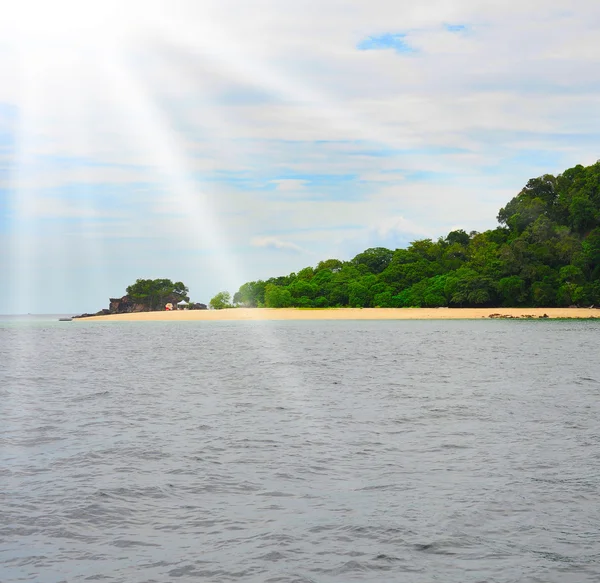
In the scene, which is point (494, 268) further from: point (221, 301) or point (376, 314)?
point (221, 301)

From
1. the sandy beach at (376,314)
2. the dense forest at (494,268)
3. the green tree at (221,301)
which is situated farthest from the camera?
the green tree at (221,301)

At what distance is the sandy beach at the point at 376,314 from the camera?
130 m

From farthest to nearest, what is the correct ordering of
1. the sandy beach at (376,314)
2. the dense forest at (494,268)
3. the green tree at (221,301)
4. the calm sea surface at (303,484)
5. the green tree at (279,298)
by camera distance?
the green tree at (221,301) < the green tree at (279,298) < the dense forest at (494,268) < the sandy beach at (376,314) < the calm sea surface at (303,484)

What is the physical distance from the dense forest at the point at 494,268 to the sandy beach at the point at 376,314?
135 inches

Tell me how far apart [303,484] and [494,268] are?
132 m

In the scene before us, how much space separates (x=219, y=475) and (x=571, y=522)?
22.7 ft

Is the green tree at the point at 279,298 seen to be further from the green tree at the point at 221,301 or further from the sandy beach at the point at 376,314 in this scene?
the green tree at the point at 221,301

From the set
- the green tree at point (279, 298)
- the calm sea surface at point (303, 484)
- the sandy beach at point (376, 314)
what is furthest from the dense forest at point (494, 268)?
the calm sea surface at point (303, 484)

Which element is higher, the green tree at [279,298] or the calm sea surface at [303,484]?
the green tree at [279,298]

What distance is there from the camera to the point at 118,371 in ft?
135

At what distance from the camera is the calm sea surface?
10.1 meters

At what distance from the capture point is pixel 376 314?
141 meters

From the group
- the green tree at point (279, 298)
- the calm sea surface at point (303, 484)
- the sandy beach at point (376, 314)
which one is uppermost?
the green tree at point (279, 298)

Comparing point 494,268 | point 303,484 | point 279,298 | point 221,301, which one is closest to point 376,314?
point 494,268
